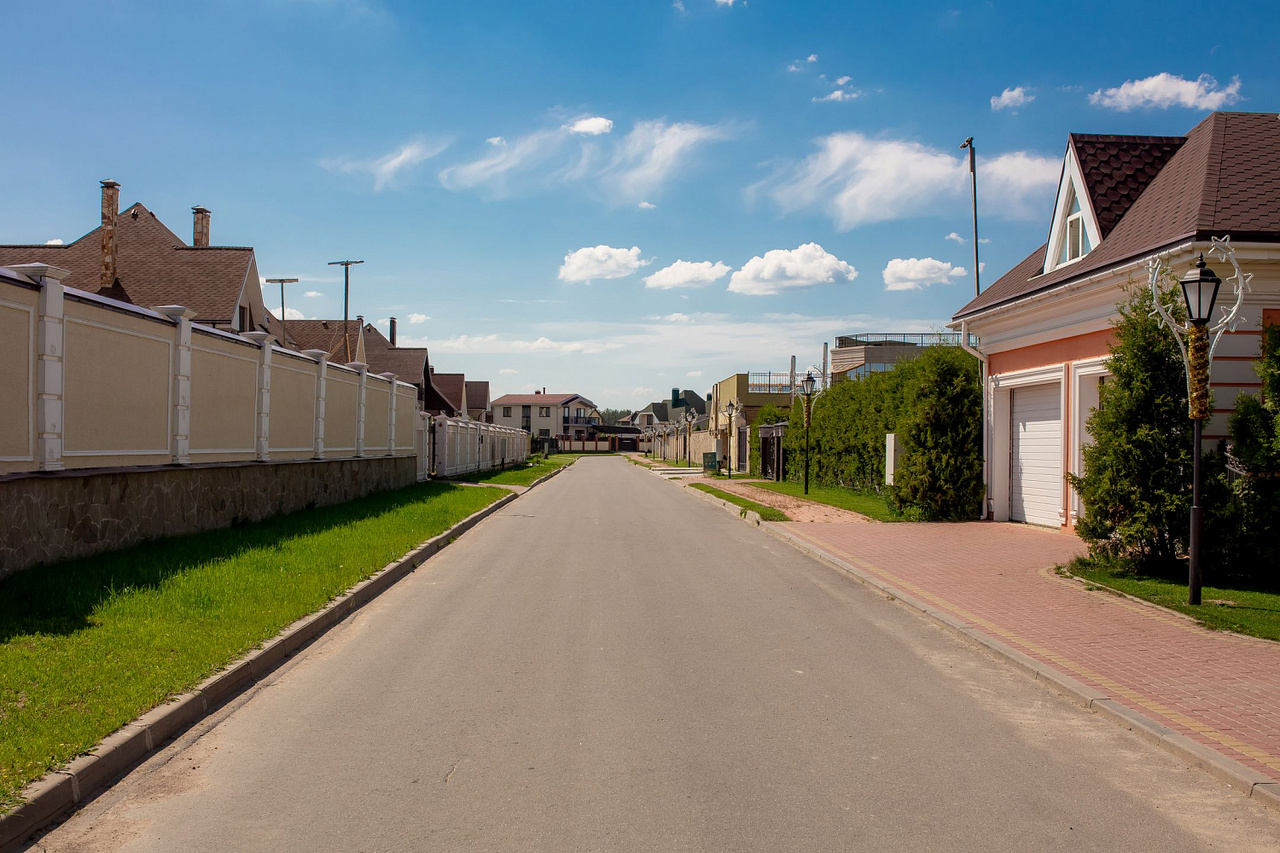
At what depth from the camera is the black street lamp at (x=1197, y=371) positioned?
349 inches

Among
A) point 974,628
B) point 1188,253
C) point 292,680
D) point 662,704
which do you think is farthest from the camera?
point 1188,253

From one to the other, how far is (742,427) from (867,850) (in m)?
43.8

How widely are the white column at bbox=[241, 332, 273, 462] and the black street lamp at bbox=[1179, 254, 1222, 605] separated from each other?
13.3m

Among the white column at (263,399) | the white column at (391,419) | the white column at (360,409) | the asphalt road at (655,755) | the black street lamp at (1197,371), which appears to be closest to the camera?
the asphalt road at (655,755)

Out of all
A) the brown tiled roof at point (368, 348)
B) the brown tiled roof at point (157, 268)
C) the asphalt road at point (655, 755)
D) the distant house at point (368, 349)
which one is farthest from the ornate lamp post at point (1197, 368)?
the brown tiled roof at point (368, 348)

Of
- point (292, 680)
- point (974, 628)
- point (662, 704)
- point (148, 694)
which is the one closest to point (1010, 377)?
point (974, 628)

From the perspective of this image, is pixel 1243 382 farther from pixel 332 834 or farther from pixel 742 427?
pixel 742 427

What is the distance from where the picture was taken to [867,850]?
12.5 feet

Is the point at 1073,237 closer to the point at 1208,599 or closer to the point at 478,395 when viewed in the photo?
the point at 1208,599

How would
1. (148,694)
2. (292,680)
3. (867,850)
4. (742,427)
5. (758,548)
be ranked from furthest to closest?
(742,427), (758,548), (292,680), (148,694), (867,850)

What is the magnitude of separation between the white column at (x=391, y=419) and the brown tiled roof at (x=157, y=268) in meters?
6.38

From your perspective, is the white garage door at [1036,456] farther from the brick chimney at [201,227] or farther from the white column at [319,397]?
the brick chimney at [201,227]

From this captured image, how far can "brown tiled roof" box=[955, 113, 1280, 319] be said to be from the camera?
11.2 metres

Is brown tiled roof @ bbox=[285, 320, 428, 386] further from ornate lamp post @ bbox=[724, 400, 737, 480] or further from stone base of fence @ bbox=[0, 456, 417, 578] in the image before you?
stone base of fence @ bbox=[0, 456, 417, 578]
